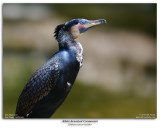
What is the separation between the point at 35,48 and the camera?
2389mm

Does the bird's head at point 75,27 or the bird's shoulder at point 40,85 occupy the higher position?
the bird's head at point 75,27

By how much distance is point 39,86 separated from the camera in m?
2.19

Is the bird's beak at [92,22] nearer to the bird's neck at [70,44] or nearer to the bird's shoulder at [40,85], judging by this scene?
the bird's neck at [70,44]

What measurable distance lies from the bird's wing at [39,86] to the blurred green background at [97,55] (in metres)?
0.12

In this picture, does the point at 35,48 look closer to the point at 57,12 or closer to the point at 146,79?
the point at 57,12

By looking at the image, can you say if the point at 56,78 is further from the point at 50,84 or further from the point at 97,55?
the point at 97,55

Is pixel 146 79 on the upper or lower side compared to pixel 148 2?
lower

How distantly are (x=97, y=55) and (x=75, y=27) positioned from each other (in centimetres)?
31

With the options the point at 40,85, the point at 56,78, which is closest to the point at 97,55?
the point at 56,78

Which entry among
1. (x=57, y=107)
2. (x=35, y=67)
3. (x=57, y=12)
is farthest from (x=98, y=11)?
(x=57, y=107)

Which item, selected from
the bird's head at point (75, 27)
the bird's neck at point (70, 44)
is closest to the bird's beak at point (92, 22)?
the bird's head at point (75, 27)

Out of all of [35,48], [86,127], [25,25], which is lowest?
[86,127]

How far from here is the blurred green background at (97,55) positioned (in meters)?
2.36

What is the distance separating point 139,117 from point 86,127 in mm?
438
